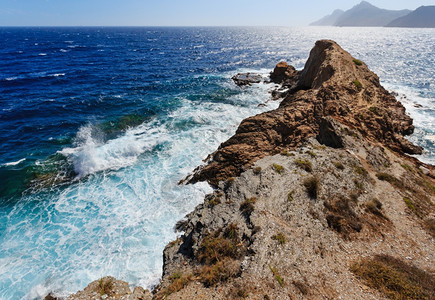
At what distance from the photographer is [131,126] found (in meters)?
32.9

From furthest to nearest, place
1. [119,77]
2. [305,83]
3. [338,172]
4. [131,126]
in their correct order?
[119,77] < [305,83] < [131,126] < [338,172]

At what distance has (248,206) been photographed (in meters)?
13.5

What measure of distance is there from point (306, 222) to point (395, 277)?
439cm

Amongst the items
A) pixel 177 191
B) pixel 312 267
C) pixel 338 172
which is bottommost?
pixel 177 191

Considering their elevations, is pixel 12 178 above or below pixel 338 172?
below

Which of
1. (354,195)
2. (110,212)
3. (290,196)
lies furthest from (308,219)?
(110,212)

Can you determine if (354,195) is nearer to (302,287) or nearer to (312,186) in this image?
(312,186)

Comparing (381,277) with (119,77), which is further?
(119,77)

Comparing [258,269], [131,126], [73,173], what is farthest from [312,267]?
[131,126]

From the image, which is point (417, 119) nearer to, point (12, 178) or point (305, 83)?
point (305, 83)

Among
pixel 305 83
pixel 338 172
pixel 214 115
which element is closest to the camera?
pixel 338 172

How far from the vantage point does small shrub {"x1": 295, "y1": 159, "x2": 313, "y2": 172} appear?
53.2 feet

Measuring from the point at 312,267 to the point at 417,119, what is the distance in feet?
124

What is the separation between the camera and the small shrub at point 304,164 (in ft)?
53.2
